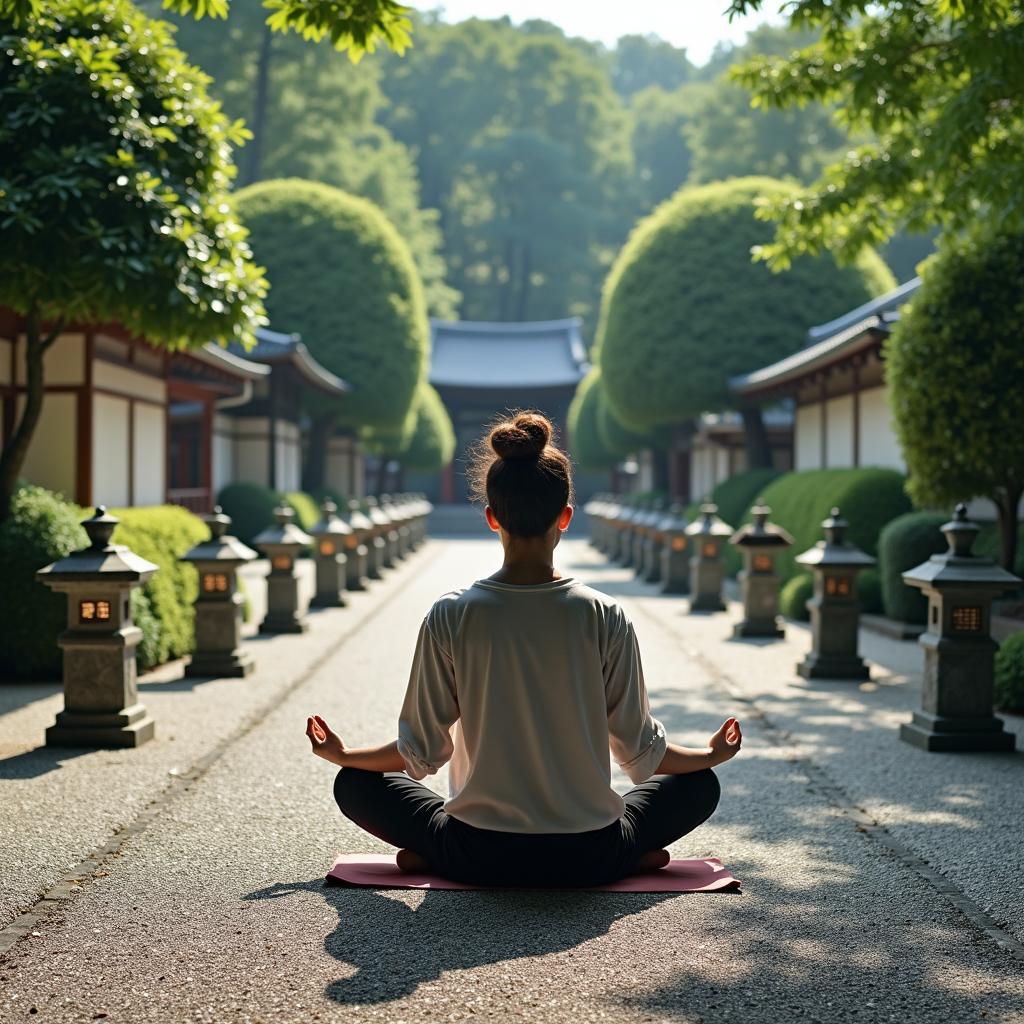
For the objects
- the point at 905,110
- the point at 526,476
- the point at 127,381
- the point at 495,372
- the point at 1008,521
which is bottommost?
the point at 1008,521

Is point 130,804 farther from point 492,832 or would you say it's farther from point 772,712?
point 772,712

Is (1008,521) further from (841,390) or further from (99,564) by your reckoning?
(99,564)

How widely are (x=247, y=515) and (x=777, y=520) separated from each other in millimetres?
10932

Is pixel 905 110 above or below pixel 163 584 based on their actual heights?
above

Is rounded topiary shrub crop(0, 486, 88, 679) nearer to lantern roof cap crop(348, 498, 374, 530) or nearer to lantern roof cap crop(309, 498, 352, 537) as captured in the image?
lantern roof cap crop(309, 498, 352, 537)

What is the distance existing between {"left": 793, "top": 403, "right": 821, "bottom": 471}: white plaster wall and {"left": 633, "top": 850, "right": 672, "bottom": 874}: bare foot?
56.6 ft

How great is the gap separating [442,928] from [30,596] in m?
6.31

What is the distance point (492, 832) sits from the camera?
3.90 metres

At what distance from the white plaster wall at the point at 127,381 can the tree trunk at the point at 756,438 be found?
40.7 feet

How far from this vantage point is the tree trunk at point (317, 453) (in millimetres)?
30094

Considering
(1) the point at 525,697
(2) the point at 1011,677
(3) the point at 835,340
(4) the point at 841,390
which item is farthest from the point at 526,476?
(4) the point at 841,390

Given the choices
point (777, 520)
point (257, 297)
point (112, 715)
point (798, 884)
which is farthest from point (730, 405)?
point (798, 884)

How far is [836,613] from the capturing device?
31.5ft

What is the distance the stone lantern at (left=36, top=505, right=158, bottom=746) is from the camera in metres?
6.80
